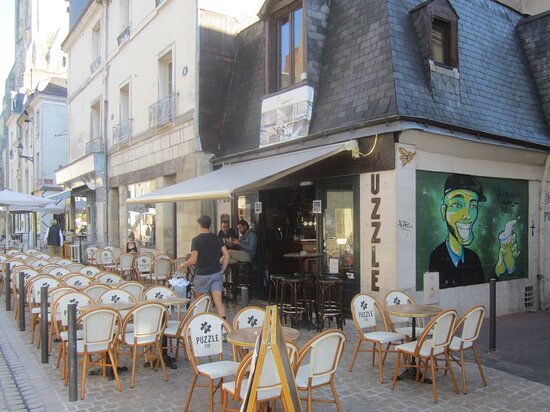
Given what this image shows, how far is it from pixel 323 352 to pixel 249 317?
113cm

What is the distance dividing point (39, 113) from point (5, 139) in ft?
65.5

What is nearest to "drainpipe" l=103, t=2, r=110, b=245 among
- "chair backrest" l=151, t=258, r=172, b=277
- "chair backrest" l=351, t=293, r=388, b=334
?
"chair backrest" l=151, t=258, r=172, b=277

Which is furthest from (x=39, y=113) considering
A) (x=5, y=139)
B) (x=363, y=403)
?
(x=363, y=403)

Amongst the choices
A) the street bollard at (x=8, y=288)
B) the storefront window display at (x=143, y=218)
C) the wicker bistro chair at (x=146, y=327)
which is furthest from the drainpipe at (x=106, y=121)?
the wicker bistro chair at (x=146, y=327)

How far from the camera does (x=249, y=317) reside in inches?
189

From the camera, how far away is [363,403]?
14.8 ft

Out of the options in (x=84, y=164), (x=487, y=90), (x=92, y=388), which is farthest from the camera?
(x=84, y=164)

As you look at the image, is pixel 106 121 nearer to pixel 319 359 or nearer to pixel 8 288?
pixel 8 288

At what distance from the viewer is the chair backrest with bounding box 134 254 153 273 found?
1070cm

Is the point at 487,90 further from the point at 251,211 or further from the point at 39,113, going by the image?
the point at 39,113

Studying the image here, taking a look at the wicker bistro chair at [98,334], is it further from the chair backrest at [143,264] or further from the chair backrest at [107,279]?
the chair backrest at [143,264]

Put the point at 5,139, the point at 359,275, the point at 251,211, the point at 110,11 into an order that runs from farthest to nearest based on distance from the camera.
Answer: the point at 5,139, the point at 110,11, the point at 251,211, the point at 359,275

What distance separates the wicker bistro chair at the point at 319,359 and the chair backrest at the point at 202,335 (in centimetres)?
86

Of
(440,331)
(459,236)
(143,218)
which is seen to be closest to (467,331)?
(440,331)
